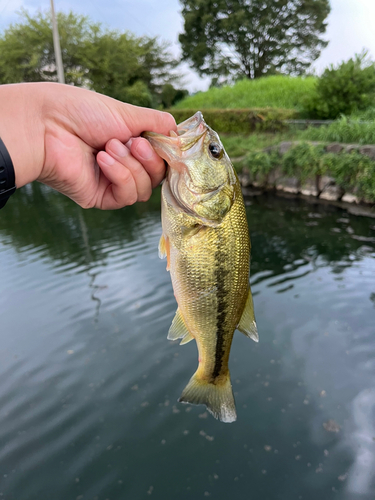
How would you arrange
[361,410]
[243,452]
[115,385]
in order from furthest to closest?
1. [115,385]
2. [361,410]
3. [243,452]

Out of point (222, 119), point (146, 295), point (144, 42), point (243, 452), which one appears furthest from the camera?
point (144, 42)

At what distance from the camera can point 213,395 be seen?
1969 mm

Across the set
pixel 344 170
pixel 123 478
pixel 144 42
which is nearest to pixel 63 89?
pixel 123 478

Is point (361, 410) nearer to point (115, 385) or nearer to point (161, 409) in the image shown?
point (161, 409)

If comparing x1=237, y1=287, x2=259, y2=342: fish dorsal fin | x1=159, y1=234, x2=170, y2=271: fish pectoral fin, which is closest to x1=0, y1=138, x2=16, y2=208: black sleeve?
x1=159, y1=234, x2=170, y2=271: fish pectoral fin

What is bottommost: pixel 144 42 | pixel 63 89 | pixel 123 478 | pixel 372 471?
pixel 372 471

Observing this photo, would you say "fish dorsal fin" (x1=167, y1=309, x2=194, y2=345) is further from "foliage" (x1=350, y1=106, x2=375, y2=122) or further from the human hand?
"foliage" (x1=350, y1=106, x2=375, y2=122)

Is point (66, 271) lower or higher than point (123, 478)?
higher

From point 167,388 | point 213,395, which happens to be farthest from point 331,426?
point 213,395

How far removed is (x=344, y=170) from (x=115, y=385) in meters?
10.3

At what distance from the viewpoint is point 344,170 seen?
11414 millimetres

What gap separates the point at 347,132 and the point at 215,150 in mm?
12993

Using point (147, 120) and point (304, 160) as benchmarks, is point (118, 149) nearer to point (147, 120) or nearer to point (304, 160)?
point (147, 120)

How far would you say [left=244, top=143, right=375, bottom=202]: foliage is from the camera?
10.8 metres
